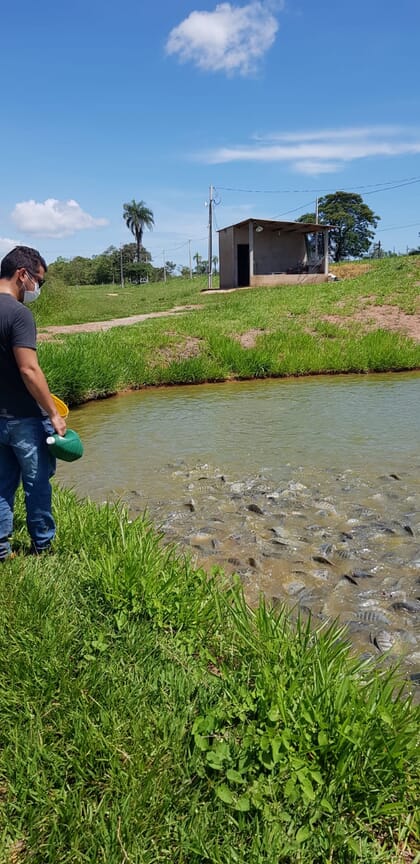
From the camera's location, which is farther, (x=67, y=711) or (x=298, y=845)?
(x=67, y=711)

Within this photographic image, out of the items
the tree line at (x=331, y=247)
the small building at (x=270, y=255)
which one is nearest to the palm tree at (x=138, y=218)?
the tree line at (x=331, y=247)

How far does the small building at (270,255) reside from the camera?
33906mm

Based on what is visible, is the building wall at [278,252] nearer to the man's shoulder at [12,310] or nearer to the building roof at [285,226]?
the building roof at [285,226]

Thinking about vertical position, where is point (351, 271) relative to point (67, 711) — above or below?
above

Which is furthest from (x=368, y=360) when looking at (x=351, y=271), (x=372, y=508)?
(x=351, y=271)

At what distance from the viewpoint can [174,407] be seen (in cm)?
1152

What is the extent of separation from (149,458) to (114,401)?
494 centimetres

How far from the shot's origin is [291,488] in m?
6.25

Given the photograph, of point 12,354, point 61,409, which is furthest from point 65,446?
point 12,354

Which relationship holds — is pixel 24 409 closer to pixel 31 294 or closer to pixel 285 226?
pixel 31 294

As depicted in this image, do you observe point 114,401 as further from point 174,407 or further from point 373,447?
point 373,447

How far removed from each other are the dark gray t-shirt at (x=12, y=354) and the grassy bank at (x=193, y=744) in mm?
1287

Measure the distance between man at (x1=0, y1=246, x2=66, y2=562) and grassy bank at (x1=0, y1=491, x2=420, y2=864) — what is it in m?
0.89

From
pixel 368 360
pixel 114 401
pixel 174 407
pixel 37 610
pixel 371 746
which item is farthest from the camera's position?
pixel 368 360
